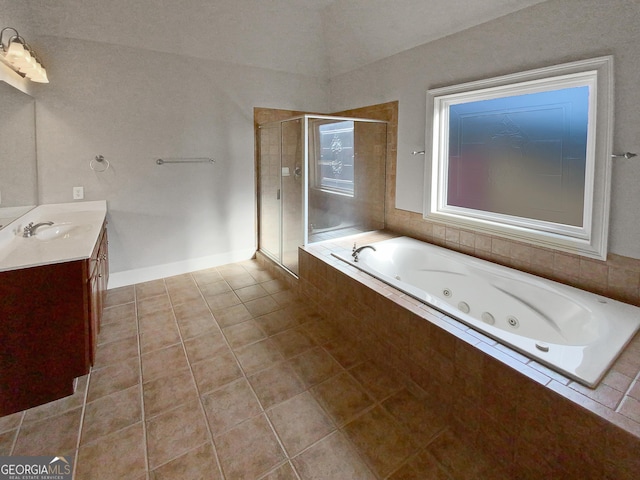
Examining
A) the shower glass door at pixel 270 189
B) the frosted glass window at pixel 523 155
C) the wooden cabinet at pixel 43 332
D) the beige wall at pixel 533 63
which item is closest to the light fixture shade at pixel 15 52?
the wooden cabinet at pixel 43 332

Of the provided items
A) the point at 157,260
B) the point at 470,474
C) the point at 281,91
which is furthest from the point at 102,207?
the point at 470,474

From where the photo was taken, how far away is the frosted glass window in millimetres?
2135

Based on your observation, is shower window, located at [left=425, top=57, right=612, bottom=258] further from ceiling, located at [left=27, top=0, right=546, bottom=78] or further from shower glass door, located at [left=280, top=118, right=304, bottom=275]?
shower glass door, located at [left=280, top=118, right=304, bottom=275]

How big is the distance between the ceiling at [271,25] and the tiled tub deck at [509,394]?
6.98 ft

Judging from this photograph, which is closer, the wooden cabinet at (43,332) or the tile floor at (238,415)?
the tile floor at (238,415)

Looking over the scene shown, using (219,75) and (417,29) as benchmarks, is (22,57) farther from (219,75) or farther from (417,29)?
(417,29)

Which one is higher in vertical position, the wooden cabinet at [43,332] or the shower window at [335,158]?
the shower window at [335,158]

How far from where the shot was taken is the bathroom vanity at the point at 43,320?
1617mm

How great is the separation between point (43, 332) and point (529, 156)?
10.3 feet

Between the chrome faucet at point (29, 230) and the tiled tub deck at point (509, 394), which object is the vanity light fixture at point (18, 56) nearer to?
the chrome faucet at point (29, 230)

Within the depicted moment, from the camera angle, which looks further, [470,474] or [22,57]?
[22,57]

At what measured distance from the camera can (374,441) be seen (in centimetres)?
159

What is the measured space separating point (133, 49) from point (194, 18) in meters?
0.64
